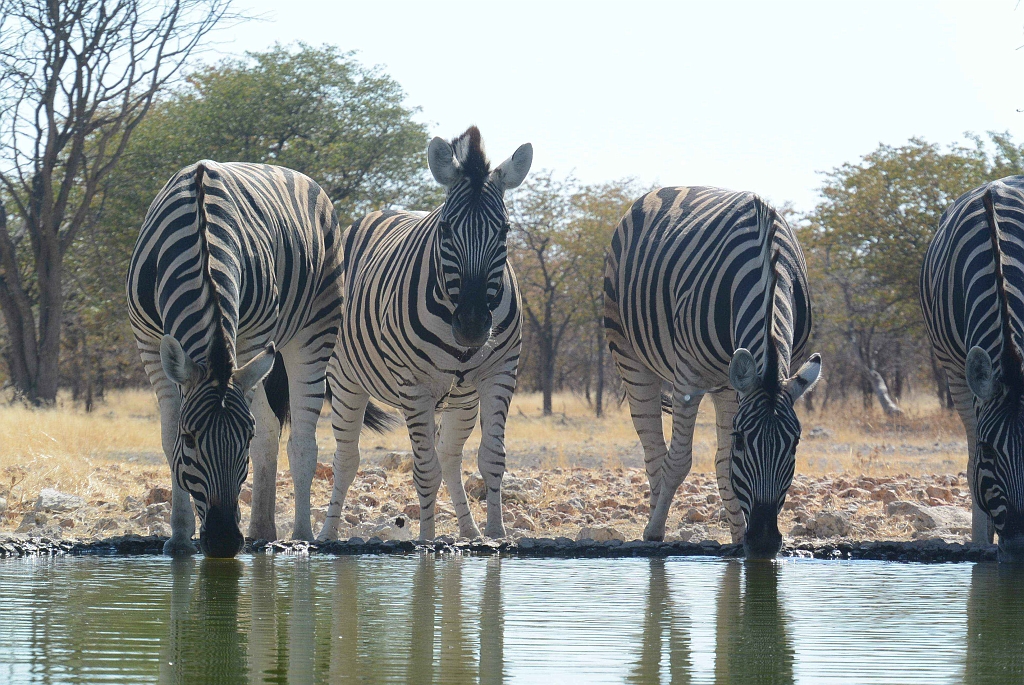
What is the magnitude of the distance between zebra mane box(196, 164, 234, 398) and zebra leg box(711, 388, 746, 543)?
3.12 meters

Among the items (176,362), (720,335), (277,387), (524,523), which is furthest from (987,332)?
(277,387)

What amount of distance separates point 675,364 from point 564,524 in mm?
1663

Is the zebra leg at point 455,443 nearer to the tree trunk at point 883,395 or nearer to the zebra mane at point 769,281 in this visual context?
the zebra mane at point 769,281

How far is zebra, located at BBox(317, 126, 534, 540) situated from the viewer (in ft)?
23.7

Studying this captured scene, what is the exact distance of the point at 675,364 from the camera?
A: 26.2 feet

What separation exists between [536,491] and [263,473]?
10.2 feet

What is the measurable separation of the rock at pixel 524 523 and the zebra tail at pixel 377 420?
2.32 m

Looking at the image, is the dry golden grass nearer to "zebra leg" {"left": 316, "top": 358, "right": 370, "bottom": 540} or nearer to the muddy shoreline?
the muddy shoreline

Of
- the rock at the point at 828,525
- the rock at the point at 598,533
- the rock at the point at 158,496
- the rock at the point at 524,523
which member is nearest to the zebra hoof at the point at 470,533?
the rock at the point at 524,523

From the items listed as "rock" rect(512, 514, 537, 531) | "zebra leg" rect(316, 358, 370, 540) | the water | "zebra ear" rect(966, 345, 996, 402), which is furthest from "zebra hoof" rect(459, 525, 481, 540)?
"zebra ear" rect(966, 345, 996, 402)

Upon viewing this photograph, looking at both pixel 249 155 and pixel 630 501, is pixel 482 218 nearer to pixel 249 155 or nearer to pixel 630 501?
pixel 630 501

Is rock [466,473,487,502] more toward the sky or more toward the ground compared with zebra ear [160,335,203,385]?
more toward the ground

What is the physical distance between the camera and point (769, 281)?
688cm

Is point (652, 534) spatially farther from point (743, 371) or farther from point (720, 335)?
point (743, 371)
